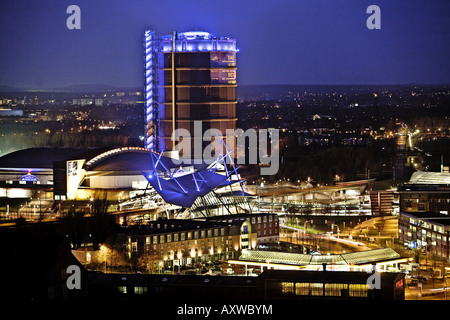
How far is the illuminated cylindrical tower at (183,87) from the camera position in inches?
Result: 2744

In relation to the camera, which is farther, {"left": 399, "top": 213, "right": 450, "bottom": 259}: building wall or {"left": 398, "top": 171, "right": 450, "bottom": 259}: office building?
{"left": 398, "top": 171, "right": 450, "bottom": 259}: office building

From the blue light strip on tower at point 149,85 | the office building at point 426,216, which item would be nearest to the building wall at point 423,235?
the office building at point 426,216

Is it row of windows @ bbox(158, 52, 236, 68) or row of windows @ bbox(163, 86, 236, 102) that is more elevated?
row of windows @ bbox(158, 52, 236, 68)

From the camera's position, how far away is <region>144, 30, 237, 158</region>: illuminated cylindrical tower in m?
69.7

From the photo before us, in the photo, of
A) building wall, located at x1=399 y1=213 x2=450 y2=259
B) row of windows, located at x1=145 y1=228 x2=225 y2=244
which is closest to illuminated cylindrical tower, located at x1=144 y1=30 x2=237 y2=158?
building wall, located at x1=399 y1=213 x2=450 y2=259

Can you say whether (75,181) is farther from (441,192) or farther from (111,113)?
(111,113)

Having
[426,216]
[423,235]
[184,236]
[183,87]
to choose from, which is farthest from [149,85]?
[423,235]

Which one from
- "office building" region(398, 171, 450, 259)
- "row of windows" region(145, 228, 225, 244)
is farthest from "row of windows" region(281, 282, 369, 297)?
"office building" region(398, 171, 450, 259)

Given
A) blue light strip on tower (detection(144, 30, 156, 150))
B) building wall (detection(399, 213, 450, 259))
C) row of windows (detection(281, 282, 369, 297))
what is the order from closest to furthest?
row of windows (detection(281, 282, 369, 297)) → building wall (detection(399, 213, 450, 259)) → blue light strip on tower (detection(144, 30, 156, 150))

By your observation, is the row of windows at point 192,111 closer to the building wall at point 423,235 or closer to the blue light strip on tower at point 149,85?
the blue light strip on tower at point 149,85

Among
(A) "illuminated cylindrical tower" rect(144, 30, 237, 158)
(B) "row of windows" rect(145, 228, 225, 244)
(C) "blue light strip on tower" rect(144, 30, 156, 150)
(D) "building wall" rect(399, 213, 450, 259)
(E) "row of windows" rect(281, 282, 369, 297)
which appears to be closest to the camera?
(E) "row of windows" rect(281, 282, 369, 297)

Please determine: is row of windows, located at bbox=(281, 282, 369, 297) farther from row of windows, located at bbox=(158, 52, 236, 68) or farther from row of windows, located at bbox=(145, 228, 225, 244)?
row of windows, located at bbox=(158, 52, 236, 68)

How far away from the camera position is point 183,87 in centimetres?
6975

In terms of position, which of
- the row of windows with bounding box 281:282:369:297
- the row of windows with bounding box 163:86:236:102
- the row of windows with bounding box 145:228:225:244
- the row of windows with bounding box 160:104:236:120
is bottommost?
the row of windows with bounding box 281:282:369:297
